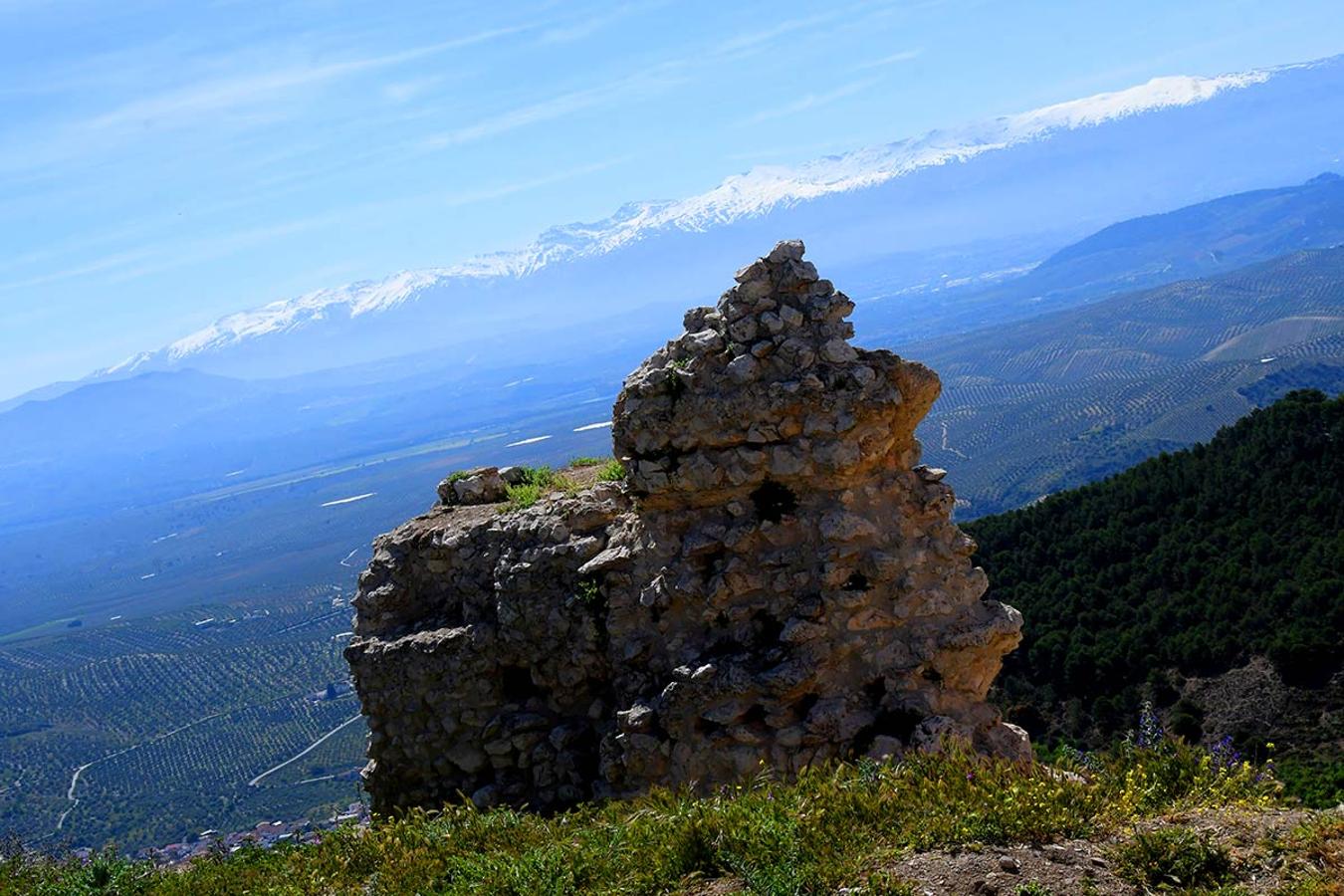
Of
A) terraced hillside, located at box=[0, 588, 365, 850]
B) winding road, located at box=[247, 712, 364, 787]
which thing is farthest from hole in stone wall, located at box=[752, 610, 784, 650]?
winding road, located at box=[247, 712, 364, 787]

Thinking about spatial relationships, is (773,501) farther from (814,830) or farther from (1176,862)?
(1176,862)

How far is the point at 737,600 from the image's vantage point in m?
8.91

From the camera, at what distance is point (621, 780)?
8867 mm

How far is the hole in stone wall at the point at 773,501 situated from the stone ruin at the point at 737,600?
2 centimetres

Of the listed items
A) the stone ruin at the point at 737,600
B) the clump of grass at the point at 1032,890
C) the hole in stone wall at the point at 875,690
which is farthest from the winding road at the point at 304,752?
the clump of grass at the point at 1032,890

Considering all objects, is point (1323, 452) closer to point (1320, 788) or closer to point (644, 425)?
point (1320, 788)

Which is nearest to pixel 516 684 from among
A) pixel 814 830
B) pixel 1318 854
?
pixel 814 830

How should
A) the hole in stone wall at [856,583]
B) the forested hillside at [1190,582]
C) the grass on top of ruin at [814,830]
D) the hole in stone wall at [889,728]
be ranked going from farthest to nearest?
the forested hillside at [1190,582] → the hole in stone wall at [856,583] → the hole in stone wall at [889,728] → the grass on top of ruin at [814,830]

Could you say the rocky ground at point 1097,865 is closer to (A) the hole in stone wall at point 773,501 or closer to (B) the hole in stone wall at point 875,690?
(B) the hole in stone wall at point 875,690

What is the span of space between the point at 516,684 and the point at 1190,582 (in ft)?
65.1

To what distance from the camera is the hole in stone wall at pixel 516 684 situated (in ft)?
32.7

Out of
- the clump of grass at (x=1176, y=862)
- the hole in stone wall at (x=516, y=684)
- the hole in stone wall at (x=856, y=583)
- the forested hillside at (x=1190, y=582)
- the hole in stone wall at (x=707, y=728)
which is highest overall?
the hole in stone wall at (x=856, y=583)

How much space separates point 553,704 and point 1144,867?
5.17 meters

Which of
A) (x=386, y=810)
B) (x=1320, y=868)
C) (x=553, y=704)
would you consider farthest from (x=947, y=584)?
(x=386, y=810)
